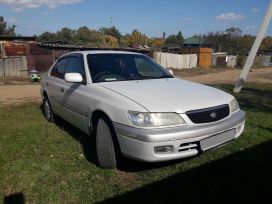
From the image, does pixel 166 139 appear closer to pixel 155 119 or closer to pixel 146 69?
pixel 155 119

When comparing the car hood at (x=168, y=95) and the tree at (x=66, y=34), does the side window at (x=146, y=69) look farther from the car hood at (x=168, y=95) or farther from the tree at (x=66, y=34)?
the tree at (x=66, y=34)

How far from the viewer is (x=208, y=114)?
4.09 m

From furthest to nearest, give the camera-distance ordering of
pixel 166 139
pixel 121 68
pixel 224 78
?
pixel 224 78
pixel 121 68
pixel 166 139

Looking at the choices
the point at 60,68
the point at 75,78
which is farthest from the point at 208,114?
the point at 60,68

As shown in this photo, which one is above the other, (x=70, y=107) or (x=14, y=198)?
(x=70, y=107)

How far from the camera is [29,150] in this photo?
211 inches

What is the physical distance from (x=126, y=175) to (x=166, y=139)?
863 millimetres

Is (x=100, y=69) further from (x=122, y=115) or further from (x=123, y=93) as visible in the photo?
(x=122, y=115)

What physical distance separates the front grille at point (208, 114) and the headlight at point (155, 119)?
155 millimetres

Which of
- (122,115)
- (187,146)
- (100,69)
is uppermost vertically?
(100,69)

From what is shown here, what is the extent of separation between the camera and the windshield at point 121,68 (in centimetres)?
506

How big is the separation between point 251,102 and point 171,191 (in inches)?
274

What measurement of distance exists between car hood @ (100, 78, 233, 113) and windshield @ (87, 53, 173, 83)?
23 centimetres

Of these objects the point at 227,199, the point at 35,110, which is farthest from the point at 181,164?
the point at 35,110
